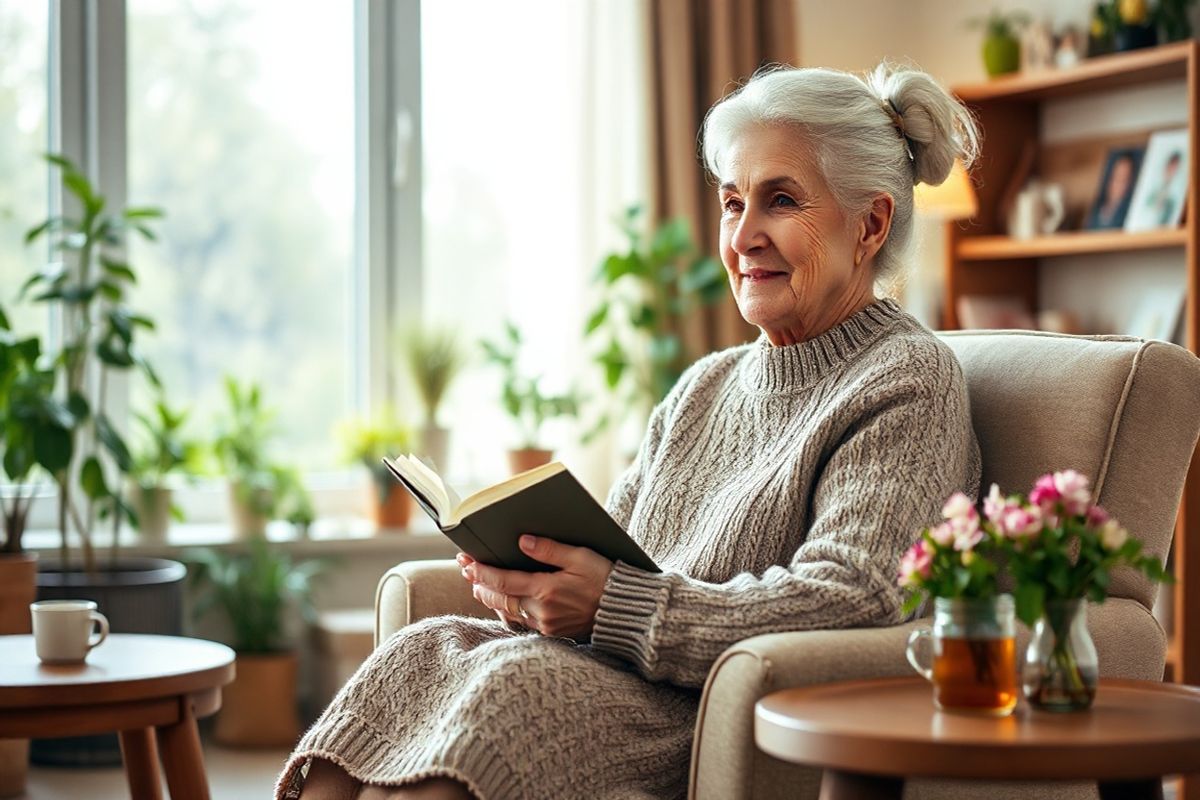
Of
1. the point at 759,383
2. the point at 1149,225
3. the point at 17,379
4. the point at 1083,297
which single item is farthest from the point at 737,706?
the point at 1083,297

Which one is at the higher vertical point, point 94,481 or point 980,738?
point 94,481

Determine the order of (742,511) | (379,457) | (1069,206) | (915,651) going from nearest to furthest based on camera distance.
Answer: (915,651) < (742,511) < (379,457) < (1069,206)

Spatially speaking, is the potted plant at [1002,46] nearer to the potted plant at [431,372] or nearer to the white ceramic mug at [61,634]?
→ the potted plant at [431,372]

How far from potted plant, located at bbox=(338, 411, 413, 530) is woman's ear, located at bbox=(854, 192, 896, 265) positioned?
7.27ft

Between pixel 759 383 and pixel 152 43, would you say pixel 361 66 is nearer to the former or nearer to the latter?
pixel 152 43

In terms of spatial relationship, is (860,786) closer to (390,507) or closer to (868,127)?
(868,127)

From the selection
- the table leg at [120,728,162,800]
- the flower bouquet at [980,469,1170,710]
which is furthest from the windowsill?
the flower bouquet at [980,469,1170,710]

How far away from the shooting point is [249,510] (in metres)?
3.81

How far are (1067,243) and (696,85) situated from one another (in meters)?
1.11

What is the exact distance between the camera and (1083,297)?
13.5 ft

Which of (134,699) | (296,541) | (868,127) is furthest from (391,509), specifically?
(868,127)

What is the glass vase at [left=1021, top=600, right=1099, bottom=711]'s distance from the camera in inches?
54.1

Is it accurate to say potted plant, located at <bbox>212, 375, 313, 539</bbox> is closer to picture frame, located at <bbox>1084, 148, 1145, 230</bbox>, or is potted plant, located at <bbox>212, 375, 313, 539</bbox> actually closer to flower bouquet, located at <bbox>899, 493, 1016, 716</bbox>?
picture frame, located at <bbox>1084, 148, 1145, 230</bbox>

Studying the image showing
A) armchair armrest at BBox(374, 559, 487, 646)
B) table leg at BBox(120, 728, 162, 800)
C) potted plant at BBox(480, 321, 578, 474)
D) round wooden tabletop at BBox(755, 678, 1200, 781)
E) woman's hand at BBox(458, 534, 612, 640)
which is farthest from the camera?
potted plant at BBox(480, 321, 578, 474)
